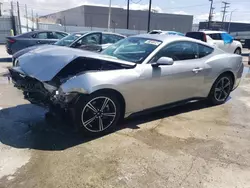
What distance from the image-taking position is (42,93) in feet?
12.4

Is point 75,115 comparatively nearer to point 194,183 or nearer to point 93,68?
point 93,68

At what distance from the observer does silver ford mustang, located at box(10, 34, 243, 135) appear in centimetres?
349

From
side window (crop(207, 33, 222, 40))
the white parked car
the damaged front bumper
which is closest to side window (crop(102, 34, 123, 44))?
the damaged front bumper

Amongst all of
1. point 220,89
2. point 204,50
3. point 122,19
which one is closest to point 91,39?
point 204,50

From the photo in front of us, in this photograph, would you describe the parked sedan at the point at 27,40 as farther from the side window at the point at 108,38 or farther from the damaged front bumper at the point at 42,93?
the damaged front bumper at the point at 42,93

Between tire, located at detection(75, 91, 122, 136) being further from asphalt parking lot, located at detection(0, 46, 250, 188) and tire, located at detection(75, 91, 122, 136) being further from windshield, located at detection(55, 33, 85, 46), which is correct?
windshield, located at detection(55, 33, 85, 46)

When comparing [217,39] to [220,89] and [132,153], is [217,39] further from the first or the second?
[132,153]

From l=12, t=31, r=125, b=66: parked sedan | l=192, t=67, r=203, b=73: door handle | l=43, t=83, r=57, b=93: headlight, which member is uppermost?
l=12, t=31, r=125, b=66: parked sedan

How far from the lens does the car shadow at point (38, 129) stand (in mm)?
3551

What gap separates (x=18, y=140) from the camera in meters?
3.63

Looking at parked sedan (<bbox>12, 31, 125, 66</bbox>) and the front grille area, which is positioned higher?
parked sedan (<bbox>12, 31, 125, 66</bbox>)

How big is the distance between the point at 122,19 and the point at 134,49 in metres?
68.2

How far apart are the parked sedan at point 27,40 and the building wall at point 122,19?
5429 cm

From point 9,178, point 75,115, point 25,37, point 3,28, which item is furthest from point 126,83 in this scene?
point 3,28
